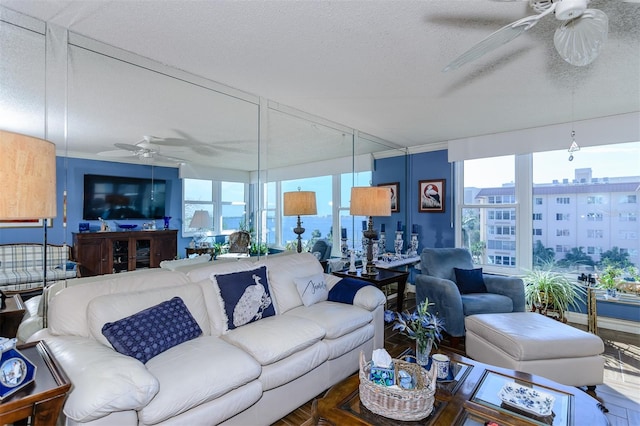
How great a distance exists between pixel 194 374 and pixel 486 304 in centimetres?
271

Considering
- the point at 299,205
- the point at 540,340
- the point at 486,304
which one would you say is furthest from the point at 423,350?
the point at 299,205

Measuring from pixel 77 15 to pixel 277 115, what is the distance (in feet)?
5.66

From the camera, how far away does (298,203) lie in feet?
11.1

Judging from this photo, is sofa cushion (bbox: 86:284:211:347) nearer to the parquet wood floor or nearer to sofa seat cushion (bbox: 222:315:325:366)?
sofa seat cushion (bbox: 222:315:325:366)

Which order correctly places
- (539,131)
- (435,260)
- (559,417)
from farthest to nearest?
(539,131) < (435,260) < (559,417)

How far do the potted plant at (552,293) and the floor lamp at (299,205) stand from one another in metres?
2.71

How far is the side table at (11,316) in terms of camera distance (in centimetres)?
165

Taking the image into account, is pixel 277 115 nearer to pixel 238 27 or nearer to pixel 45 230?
pixel 238 27

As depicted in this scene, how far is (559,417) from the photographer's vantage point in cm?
135

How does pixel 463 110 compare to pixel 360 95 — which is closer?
pixel 360 95

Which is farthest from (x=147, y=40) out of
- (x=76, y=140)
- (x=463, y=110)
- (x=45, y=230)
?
(x=463, y=110)

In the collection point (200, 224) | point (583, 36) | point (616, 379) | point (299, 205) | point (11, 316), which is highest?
point (583, 36)

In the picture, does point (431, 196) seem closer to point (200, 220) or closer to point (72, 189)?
point (200, 220)

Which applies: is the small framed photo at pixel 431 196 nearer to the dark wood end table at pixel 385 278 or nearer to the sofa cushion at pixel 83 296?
the dark wood end table at pixel 385 278
